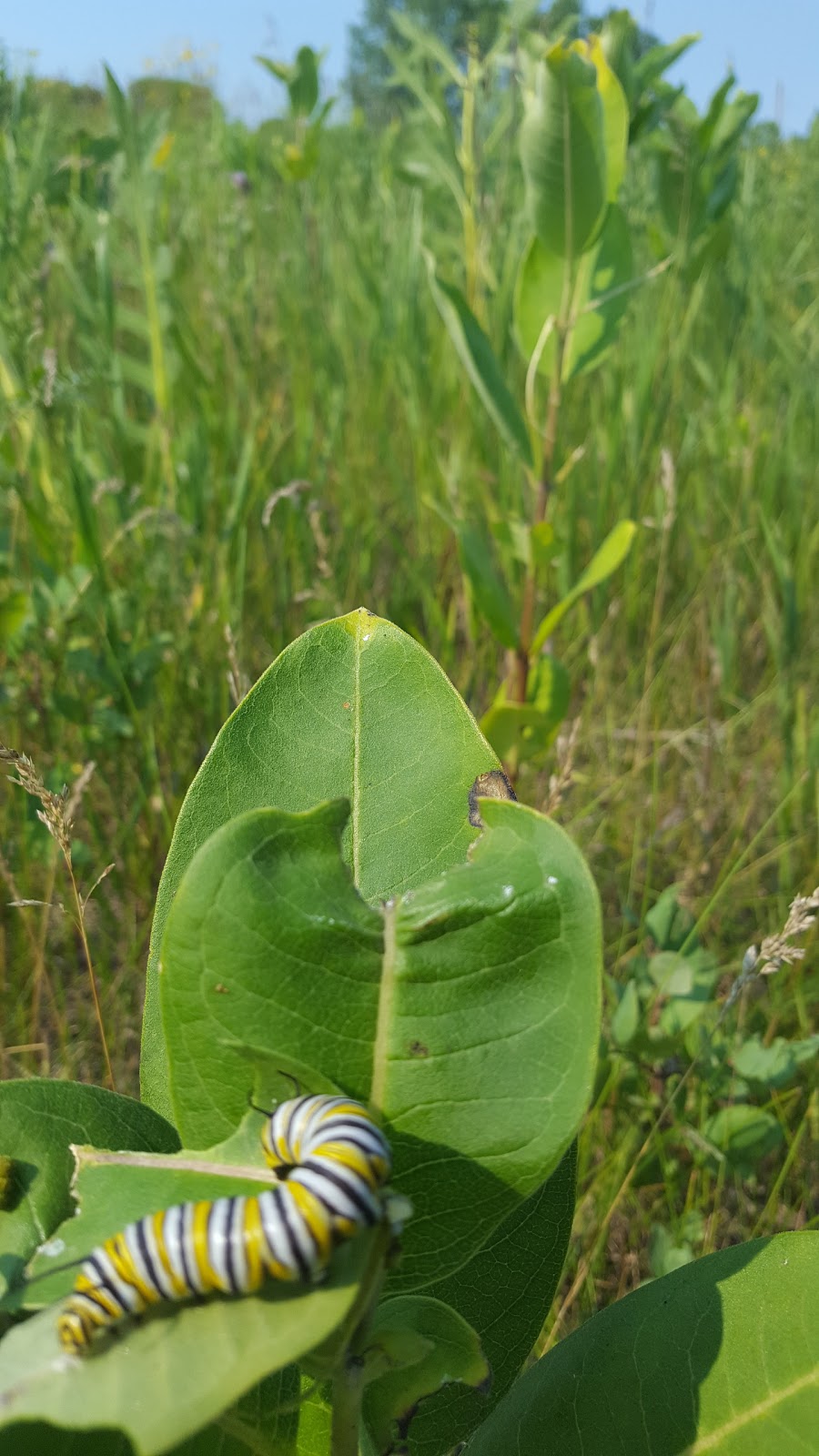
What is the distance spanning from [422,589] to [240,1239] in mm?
2208

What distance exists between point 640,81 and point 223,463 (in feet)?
5.23

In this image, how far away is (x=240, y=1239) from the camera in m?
0.51

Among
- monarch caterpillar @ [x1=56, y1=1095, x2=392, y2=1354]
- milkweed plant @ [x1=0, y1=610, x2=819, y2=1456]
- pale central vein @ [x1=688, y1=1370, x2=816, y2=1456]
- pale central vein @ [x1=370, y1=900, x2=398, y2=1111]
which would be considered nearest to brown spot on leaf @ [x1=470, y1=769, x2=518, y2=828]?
milkweed plant @ [x1=0, y1=610, x2=819, y2=1456]

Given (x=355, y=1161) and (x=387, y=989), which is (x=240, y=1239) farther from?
(x=387, y=989)

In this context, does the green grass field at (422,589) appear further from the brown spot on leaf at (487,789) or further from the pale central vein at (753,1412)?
the brown spot on leaf at (487,789)

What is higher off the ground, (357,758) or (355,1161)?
(357,758)

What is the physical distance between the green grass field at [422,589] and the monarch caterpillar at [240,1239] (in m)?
1.04

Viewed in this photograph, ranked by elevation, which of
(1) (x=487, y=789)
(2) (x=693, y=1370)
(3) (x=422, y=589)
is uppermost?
(1) (x=487, y=789)

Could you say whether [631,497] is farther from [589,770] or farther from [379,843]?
[379,843]

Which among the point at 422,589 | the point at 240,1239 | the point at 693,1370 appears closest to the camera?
the point at 240,1239

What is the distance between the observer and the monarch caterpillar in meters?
0.50

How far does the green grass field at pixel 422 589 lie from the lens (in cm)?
183

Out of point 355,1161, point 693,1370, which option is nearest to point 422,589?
point 693,1370

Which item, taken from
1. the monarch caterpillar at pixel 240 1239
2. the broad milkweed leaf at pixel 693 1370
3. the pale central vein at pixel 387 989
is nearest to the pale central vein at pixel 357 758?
the pale central vein at pixel 387 989
